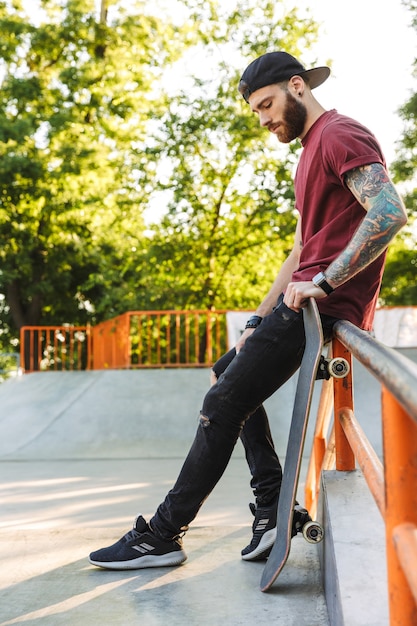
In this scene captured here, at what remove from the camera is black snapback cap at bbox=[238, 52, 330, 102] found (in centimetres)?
280

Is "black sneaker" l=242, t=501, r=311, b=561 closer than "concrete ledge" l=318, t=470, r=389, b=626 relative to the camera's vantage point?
No

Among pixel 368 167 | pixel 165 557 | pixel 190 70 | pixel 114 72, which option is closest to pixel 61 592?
pixel 165 557

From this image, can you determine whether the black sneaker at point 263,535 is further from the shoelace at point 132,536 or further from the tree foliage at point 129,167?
the tree foliage at point 129,167

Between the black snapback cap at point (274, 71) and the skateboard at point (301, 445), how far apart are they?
838 mm

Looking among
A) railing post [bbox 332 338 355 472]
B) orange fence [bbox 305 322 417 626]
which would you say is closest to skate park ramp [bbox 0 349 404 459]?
railing post [bbox 332 338 355 472]

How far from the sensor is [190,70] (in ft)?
67.8

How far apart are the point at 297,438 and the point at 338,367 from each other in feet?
0.96

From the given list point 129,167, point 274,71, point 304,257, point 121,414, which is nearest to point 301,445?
point 304,257

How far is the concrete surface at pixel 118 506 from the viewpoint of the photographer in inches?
102

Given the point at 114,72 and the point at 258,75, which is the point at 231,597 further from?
the point at 114,72

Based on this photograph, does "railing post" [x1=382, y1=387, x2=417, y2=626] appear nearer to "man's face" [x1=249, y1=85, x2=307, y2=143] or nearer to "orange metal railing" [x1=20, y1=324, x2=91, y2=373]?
"man's face" [x1=249, y1=85, x2=307, y2=143]

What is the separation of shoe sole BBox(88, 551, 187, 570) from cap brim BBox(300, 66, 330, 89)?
189cm

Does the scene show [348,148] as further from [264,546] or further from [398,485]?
[264,546]

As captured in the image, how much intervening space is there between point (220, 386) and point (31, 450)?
316 inches
